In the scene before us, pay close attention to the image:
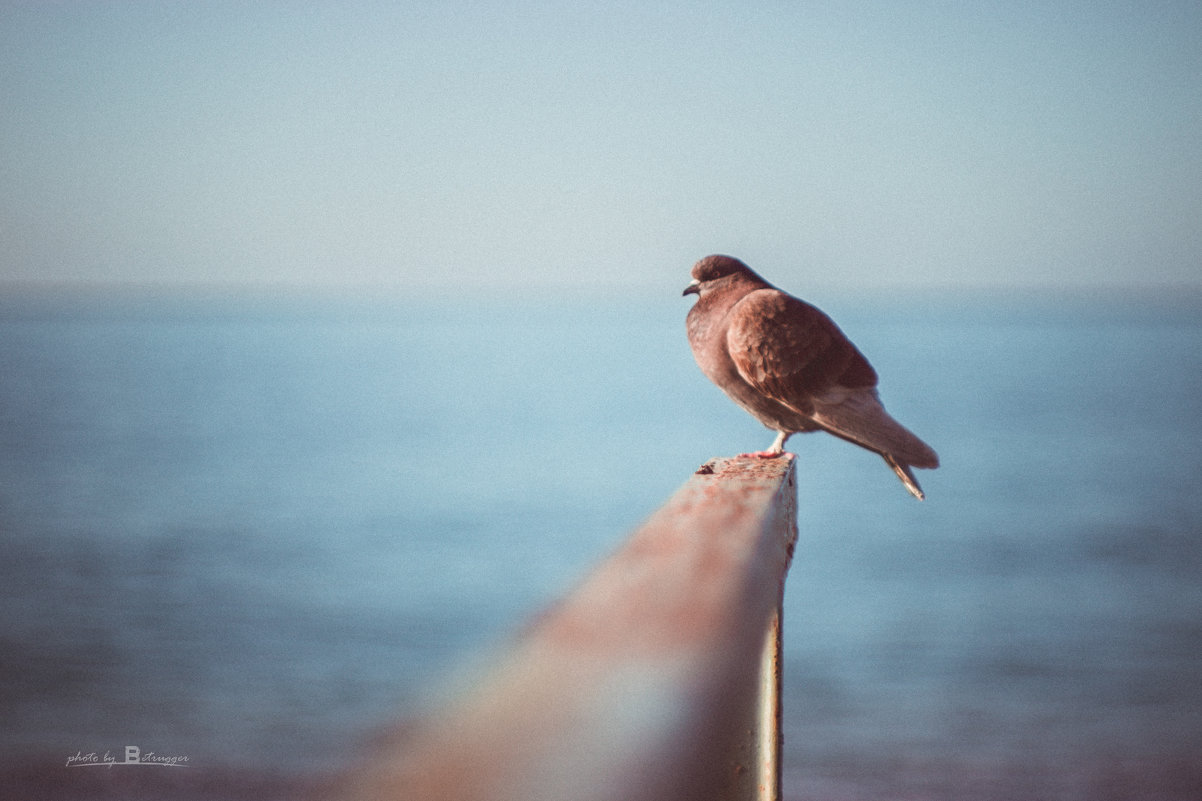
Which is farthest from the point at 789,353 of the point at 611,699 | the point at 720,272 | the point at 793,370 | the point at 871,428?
the point at 611,699

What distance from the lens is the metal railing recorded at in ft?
1.61

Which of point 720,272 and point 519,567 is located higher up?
point 519,567

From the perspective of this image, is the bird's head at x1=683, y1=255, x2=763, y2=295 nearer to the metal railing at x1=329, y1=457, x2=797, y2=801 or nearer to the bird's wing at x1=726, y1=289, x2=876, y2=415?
the bird's wing at x1=726, y1=289, x2=876, y2=415

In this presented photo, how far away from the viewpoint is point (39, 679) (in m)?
21.9

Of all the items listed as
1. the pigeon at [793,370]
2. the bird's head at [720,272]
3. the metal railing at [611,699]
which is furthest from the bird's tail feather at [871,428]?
the metal railing at [611,699]

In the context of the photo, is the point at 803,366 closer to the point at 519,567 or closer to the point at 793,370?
the point at 793,370

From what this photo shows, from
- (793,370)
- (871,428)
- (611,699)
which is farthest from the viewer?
(793,370)

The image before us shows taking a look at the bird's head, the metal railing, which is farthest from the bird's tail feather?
the metal railing

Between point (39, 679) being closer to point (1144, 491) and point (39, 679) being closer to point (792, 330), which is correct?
point (792, 330)

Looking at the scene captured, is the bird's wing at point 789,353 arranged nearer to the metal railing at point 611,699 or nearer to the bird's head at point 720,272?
the bird's head at point 720,272

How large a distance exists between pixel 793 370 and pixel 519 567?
105ft

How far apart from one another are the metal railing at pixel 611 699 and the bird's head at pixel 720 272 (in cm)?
329

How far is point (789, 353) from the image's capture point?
3809 millimetres

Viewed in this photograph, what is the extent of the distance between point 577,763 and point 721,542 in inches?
25.0
